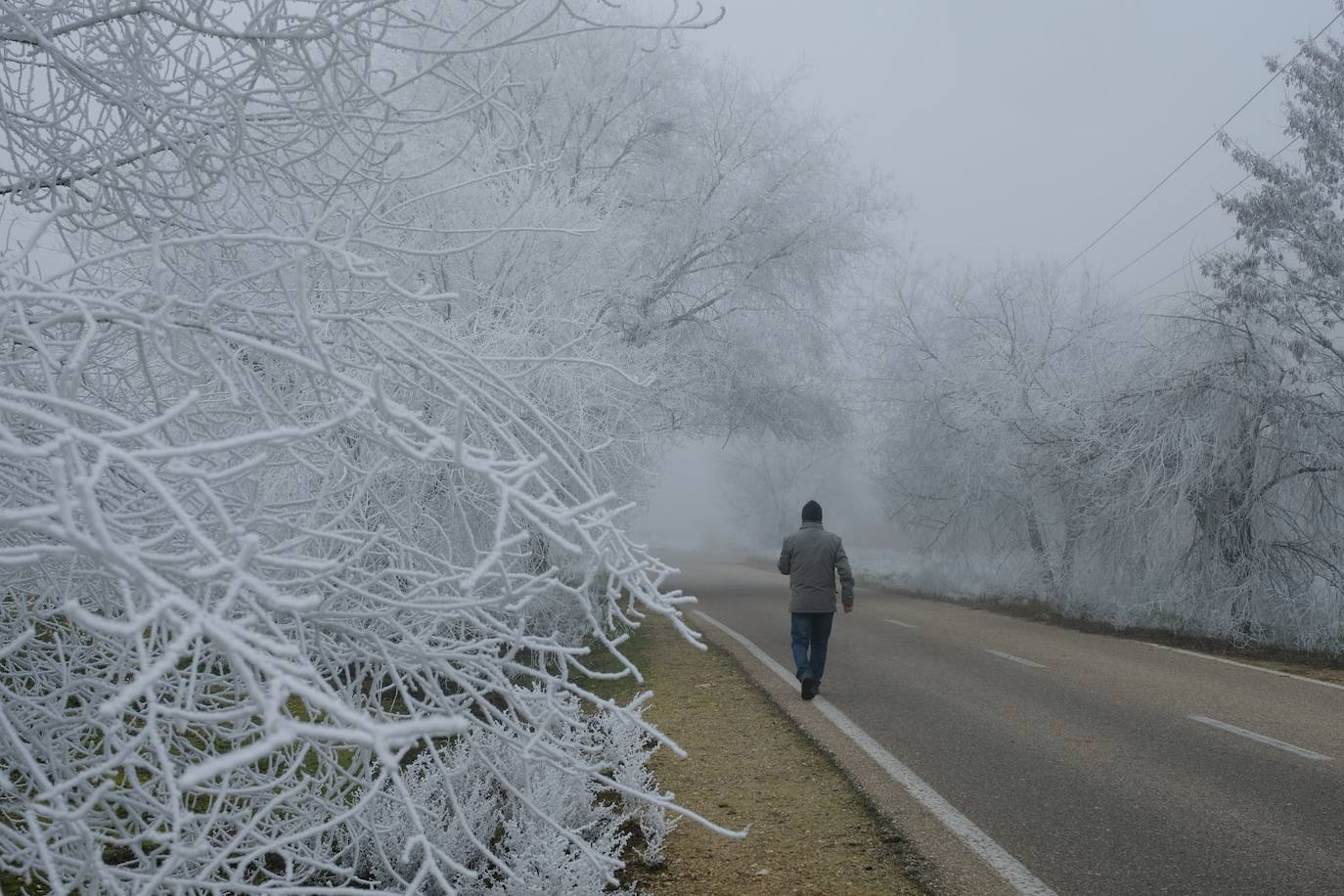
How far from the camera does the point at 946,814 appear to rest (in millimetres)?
5461

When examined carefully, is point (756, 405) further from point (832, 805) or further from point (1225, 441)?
point (832, 805)

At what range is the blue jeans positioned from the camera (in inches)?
362

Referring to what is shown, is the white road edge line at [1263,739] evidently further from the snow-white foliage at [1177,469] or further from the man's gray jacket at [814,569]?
the snow-white foliage at [1177,469]

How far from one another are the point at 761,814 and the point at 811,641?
4.14 meters

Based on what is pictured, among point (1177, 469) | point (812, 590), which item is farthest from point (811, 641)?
point (1177, 469)

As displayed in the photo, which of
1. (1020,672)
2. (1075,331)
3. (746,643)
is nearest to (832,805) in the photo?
(1020,672)

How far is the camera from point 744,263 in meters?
21.8

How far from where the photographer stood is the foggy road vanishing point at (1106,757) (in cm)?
473

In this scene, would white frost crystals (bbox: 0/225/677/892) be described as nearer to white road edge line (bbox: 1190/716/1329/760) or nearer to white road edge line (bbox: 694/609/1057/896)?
white road edge line (bbox: 694/609/1057/896)

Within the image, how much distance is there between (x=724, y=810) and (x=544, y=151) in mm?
12469

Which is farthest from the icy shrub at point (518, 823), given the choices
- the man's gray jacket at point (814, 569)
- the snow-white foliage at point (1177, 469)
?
the snow-white foliage at point (1177, 469)

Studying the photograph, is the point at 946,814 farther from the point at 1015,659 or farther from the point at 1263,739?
the point at 1015,659

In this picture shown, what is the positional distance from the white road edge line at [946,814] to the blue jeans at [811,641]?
13.4 inches

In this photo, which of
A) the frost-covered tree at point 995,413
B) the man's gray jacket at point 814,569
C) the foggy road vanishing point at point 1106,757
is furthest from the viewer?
the frost-covered tree at point 995,413
